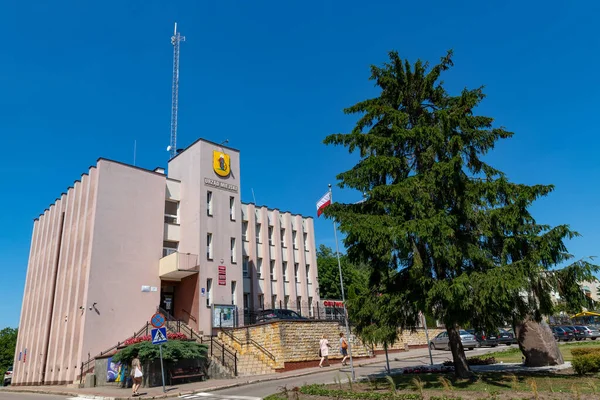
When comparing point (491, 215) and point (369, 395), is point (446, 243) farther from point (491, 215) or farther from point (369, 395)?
point (369, 395)

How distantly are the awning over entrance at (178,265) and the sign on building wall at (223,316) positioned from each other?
293 centimetres

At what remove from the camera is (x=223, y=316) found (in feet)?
93.4

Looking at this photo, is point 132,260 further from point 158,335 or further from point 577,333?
point 577,333

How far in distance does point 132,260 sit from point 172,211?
19.2 feet

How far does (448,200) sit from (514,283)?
3.33 m

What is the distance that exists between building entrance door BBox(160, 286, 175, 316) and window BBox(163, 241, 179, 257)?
2685mm

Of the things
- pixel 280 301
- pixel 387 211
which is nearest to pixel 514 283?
pixel 387 211

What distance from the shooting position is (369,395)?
35.7ft

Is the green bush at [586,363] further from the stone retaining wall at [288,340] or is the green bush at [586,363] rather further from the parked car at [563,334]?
the parked car at [563,334]

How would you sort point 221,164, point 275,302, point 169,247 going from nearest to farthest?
point 169,247 → point 221,164 → point 275,302

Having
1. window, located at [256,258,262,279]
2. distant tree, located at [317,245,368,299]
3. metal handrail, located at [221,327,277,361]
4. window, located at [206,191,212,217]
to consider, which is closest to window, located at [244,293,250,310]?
window, located at [256,258,262,279]

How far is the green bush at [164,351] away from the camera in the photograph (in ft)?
60.1

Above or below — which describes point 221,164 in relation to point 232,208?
above

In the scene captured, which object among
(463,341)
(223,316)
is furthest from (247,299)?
(463,341)
